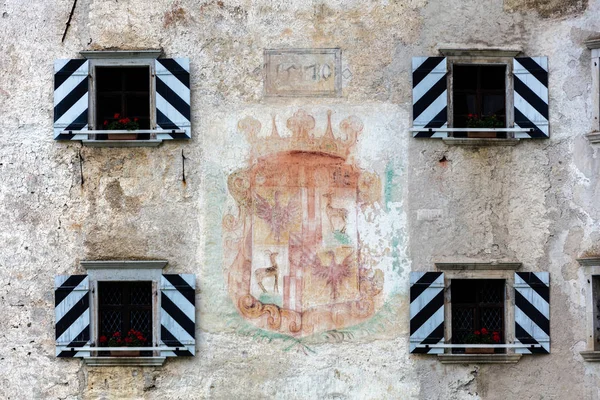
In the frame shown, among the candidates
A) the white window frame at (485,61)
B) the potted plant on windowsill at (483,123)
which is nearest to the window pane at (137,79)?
the white window frame at (485,61)

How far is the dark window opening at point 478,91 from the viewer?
11.2 m

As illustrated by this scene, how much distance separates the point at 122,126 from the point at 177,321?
2397 mm

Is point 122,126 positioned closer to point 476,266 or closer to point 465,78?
point 465,78

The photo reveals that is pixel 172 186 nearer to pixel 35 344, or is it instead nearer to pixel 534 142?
pixel 35 344

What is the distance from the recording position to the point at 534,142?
36.3ft

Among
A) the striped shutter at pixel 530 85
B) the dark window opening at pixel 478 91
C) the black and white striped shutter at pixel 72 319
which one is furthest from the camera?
the dark window opening at pixel 478 91

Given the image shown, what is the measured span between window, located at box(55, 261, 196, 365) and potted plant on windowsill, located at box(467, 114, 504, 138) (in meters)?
3.80

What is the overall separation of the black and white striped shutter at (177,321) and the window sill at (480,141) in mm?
3651

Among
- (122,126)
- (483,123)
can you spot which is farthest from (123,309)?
(483,123)

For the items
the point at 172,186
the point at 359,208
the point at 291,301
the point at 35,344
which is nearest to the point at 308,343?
the point at 291,301

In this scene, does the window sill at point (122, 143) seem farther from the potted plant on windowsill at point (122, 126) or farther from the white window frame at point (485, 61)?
the white window frame at point (485, 61)

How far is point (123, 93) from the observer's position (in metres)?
11.1

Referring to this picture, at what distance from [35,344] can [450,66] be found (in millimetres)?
5966

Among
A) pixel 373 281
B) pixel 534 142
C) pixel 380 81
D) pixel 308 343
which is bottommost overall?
pixel 308 343
